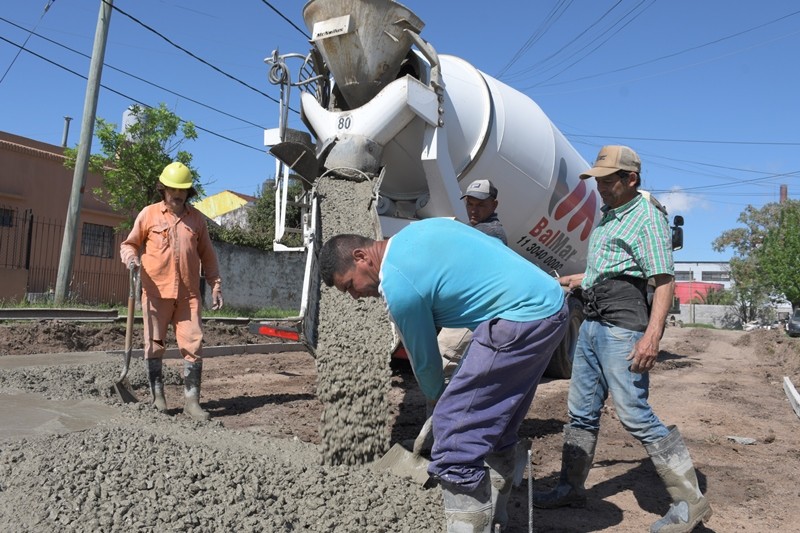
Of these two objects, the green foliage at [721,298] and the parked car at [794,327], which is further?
the green foliage at [721,298]

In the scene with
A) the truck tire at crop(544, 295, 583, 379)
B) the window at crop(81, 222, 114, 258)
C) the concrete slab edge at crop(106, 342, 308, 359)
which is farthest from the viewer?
the window at crop(81, 222, 114, 258)

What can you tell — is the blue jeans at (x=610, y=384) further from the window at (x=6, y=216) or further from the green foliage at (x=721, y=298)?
the green foliage at (x=721, y=298)

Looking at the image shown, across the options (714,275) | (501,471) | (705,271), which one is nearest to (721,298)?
(714,275)

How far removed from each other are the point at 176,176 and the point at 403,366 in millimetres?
3725

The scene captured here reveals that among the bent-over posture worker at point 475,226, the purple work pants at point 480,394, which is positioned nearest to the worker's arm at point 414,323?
the purple work pants at point 480,394

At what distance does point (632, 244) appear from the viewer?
3307 millimetres

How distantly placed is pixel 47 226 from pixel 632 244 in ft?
58.8

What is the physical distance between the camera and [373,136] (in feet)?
19.3

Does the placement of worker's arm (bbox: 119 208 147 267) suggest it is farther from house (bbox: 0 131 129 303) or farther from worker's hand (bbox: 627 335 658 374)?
house (bbox: 0 131 129 303)

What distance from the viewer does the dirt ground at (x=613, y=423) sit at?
3.50 metres

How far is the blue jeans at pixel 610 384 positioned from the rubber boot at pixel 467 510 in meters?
1.16

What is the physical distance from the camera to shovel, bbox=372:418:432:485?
3504 mm

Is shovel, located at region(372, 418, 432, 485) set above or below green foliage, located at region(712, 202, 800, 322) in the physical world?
below

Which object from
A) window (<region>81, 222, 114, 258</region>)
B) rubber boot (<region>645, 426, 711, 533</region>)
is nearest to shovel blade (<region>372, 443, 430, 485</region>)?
rubber boot (<region>645, 426, 711, 533</region>)
